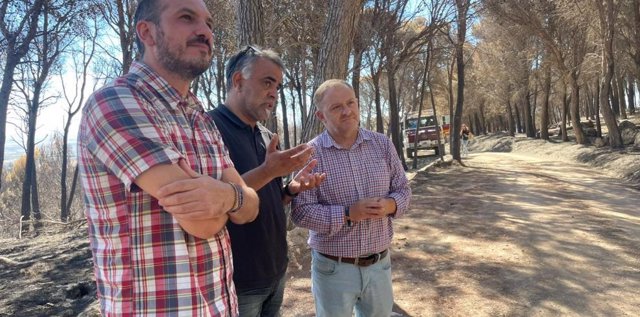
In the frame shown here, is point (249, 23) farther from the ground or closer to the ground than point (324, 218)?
farther from the ground

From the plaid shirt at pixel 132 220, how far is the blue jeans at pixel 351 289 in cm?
124

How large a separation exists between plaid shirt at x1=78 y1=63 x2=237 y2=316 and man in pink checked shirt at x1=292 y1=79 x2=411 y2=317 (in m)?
1.19

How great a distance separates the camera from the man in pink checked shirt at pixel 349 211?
247 centimetres

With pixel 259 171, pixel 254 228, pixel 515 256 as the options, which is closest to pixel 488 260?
pixel 515 256

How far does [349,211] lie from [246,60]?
0.95 meters

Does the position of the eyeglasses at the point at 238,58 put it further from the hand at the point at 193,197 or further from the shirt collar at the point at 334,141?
the hand at the point at 193,197

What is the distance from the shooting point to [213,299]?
1.40m

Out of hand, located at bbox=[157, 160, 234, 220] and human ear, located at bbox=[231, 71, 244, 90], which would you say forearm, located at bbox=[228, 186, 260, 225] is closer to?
hand, located at bbox=[157, 160, 234, 220]

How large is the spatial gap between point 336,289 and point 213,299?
1.21 metres

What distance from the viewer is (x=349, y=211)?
8.04 ft

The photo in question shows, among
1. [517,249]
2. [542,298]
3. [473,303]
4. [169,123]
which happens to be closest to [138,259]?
[169,123]

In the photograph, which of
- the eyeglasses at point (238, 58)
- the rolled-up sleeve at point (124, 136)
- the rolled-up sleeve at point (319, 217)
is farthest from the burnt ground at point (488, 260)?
the rolled-up sleeve at point (124, 136)

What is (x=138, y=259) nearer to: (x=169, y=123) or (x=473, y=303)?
(x=169, y=123)

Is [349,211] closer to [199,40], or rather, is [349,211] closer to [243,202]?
[243,202]
